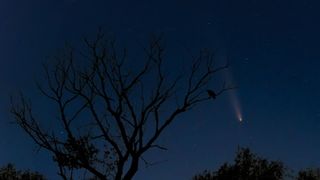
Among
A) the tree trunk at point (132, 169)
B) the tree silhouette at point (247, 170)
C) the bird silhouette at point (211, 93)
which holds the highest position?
the tree silhouette at point (247, 170)

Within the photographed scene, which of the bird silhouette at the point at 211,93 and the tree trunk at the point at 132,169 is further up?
the bird silhouette at the point at 211,93

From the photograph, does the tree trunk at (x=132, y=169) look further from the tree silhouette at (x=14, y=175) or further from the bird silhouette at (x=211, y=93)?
the tree silhouette at (x=14, y=175)

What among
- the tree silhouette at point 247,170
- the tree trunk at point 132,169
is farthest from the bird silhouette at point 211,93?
the tree silhouette at point 247,170

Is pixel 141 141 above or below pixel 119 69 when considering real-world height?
below

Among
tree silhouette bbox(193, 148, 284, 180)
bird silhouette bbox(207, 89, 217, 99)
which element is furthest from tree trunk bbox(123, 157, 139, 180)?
tree silhouette bbox(193, 148, 284, 180)

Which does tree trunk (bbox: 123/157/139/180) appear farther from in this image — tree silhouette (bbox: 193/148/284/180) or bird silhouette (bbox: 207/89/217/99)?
tree silhouette (bbox: 193/148/284/180)

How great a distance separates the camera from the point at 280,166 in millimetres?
62875

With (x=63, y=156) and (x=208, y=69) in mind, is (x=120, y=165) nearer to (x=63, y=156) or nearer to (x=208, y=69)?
(x=63, y=156)

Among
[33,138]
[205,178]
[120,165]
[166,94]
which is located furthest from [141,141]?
[205,178]

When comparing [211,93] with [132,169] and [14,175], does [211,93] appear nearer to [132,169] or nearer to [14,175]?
[132,169]

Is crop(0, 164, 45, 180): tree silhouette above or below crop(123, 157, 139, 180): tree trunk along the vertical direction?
above

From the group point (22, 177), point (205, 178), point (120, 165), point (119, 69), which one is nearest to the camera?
point (120, 165)

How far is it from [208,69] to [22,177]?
4782cm

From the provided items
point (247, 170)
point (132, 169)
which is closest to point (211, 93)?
point (132, 169)
